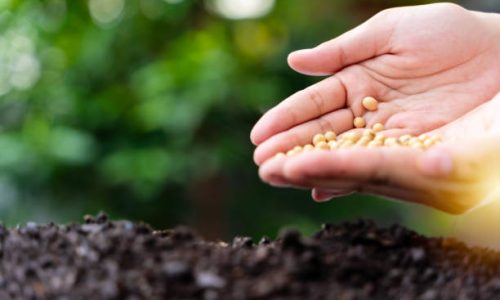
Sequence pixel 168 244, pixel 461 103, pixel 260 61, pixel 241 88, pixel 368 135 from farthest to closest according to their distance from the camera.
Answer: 1. pixel 260 61
2. pixel 241 88
3. pixel 461 103
4. pixel 368 135
5. pixel 168 244

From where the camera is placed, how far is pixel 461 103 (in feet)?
4.56

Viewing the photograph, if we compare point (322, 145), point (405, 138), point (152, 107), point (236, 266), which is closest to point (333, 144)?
point (322, 145)

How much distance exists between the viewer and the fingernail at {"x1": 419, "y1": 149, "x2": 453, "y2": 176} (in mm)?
893

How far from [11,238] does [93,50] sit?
172 cm

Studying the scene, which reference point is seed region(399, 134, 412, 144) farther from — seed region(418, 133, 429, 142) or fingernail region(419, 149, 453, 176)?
fingernail region(419, 149, 453, 176)

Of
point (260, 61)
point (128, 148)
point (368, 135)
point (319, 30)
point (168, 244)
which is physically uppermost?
point (319, 30)

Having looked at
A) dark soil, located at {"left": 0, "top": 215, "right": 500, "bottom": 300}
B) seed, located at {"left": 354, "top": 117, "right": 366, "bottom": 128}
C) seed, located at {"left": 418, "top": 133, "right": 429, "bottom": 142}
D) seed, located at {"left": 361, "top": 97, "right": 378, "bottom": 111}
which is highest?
seed, located at {"left": 361, "top": 97, "right": 378, "bottom": 111}

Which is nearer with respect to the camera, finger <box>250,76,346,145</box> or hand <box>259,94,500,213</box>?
hand <box>259,94,500,213</box>

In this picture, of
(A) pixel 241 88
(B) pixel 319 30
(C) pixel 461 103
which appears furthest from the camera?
(B) pixel 319 30

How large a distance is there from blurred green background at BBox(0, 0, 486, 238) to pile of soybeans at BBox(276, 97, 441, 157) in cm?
100

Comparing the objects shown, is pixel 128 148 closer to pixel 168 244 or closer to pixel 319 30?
pixel 319 30

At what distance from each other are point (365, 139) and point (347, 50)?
0.81ft

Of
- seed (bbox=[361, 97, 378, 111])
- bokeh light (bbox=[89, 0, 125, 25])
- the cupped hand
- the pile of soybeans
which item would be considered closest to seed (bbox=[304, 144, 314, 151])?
the pile of soybeans

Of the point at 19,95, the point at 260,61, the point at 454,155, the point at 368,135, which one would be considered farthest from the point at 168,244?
the point at 19,95
